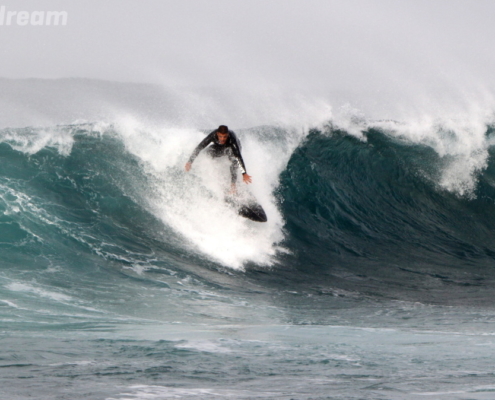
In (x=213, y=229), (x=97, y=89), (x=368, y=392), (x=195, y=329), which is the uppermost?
(x=97, y=89)

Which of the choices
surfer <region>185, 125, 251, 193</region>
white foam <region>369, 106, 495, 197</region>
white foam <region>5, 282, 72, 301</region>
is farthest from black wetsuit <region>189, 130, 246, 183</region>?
white foam <region>369, 106, 495, 197</region>

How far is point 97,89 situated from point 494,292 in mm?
51883

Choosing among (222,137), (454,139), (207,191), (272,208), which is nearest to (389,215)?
(272,208)

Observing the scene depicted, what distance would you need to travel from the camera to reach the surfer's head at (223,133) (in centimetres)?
860

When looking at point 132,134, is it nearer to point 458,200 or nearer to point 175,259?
point 175,259

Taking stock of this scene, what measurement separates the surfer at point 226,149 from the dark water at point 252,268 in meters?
0.54

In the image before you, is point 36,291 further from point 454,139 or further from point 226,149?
point 454,139

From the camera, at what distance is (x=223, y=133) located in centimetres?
867

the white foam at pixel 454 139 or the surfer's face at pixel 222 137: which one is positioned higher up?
the white foam at pixel 454 139

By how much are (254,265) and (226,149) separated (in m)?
1.87

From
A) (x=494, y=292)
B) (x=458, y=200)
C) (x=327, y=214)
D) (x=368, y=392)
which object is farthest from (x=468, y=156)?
(x=368, y=392)

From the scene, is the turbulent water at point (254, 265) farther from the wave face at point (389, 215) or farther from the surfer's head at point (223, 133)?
the surfer's head at point (223, 133)

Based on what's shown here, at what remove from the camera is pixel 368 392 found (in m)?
3.63

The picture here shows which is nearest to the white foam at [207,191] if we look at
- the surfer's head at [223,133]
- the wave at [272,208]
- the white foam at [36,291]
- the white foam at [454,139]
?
the wave at [272,208]
